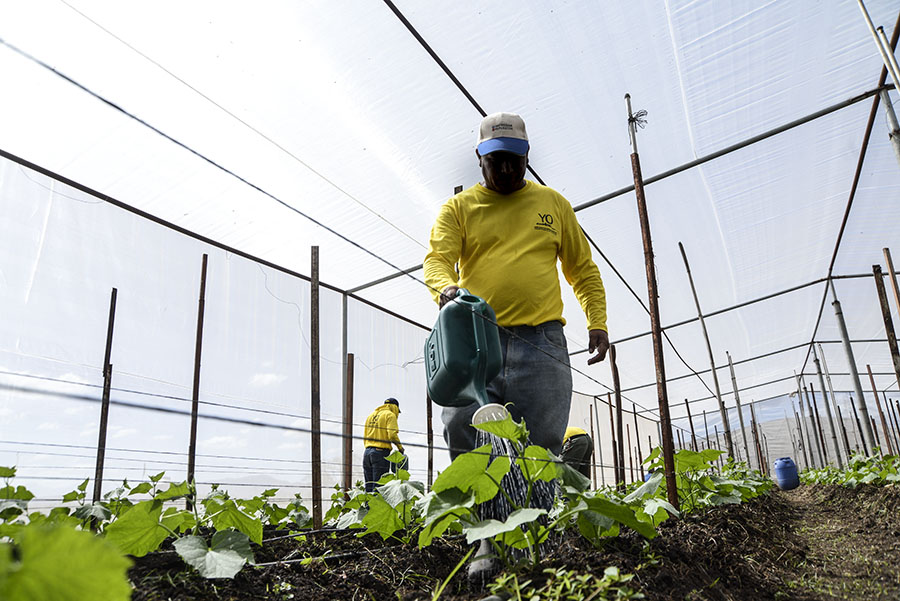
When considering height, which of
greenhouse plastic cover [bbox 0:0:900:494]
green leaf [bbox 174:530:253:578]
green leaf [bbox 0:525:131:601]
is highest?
greenhouse plastic cover [bbox 0:0:900:494]

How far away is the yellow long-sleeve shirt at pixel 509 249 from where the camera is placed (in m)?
1.81

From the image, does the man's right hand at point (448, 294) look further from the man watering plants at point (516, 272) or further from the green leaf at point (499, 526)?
the green leaf at point (499, 526)

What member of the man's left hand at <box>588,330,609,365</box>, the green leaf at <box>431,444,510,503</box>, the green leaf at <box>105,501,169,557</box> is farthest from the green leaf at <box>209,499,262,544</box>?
the man's left hand at <box>588,330,609,365</box>

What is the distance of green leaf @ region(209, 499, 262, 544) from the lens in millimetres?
1487

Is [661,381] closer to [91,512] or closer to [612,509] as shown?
[612,509]

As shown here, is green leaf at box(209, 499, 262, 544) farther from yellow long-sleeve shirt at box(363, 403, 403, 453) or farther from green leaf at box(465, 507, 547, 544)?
yellow long-sleeve shirt at box(363, 403, 403, 453)

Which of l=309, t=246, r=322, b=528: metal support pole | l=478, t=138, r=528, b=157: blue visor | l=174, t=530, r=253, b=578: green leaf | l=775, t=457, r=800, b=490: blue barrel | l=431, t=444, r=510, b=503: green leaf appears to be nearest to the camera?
l=431, t=444, r=510, b=503: green leaf

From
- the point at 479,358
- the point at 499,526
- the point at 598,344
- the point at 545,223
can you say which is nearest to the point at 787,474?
the point at 598,344

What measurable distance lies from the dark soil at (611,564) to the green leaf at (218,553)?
5 cm

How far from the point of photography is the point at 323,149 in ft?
12.8

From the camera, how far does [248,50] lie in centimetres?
313

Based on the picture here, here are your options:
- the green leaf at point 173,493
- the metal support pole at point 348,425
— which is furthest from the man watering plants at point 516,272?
the metal support pole at point 348,425

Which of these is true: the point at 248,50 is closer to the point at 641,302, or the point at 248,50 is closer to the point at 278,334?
the point at 278,334

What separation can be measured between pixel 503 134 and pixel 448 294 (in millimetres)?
601
